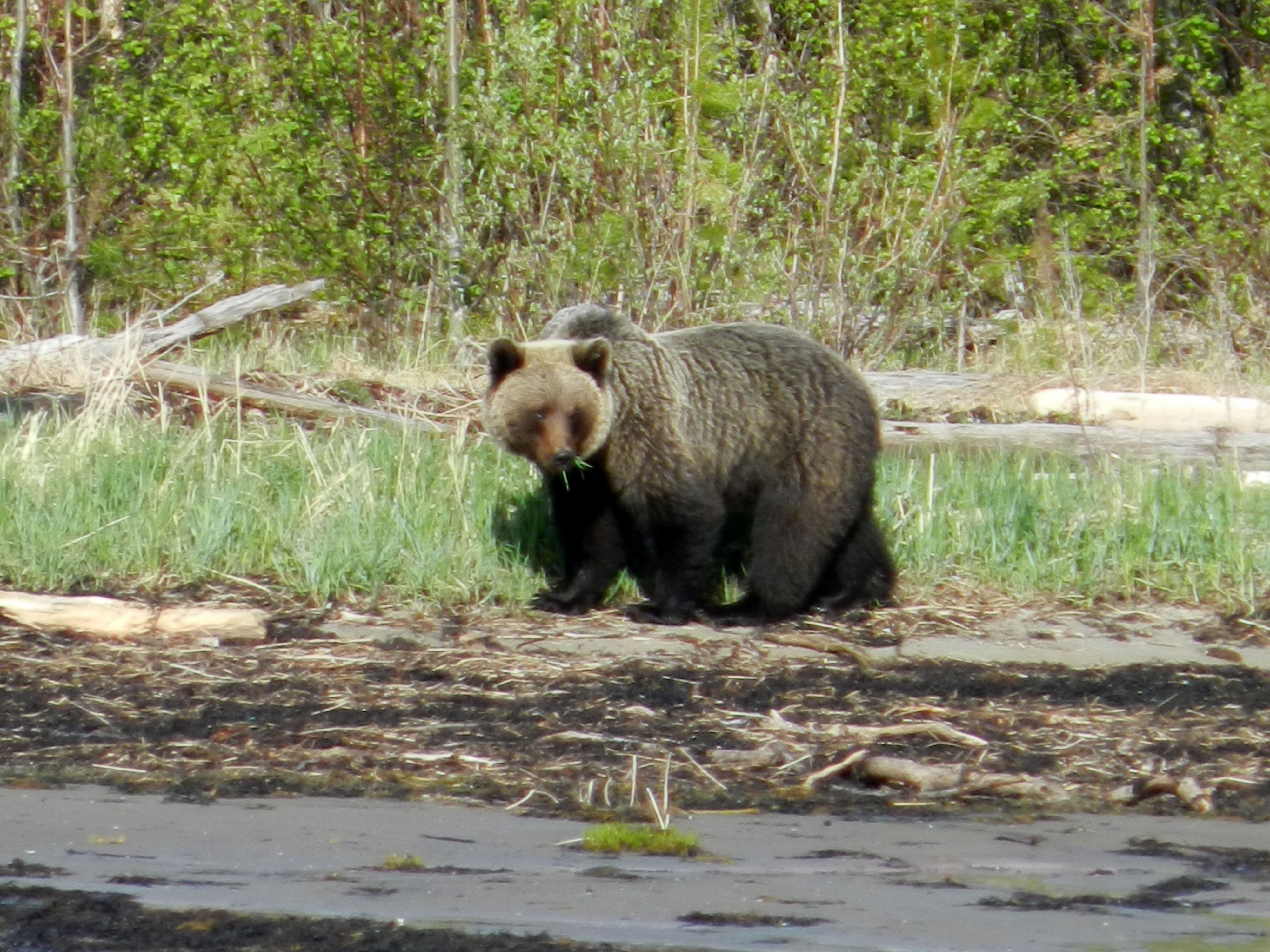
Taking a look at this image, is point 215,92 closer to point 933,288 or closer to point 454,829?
point 933,288

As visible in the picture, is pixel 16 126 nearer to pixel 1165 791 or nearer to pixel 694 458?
pixel 694 458

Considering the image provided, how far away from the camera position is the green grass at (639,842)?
3.63 metres

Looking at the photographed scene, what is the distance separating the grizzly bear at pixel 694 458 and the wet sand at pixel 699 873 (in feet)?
9.51

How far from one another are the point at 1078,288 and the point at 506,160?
3.67m

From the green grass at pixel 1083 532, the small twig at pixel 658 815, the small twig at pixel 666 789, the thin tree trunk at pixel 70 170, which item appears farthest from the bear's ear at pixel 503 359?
the thin tree trunk at pixel 70 170

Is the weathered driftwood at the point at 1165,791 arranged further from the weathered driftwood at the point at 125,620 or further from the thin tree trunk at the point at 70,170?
the thin tree trunk at the point at 70,170

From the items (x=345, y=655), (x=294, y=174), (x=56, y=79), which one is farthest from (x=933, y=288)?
(x=345, y=655)

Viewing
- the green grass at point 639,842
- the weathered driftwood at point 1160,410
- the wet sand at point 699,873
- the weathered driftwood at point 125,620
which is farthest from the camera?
the weathered driftwood at point 1160,410

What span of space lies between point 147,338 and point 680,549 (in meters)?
4.34

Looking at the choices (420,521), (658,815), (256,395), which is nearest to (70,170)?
(256,395)

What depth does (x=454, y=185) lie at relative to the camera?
1188 centimetres

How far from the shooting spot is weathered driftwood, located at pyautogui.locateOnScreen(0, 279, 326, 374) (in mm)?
9500

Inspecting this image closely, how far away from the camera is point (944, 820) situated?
158 inches

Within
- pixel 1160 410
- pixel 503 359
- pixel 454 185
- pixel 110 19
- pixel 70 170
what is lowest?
pixel 1160 410
